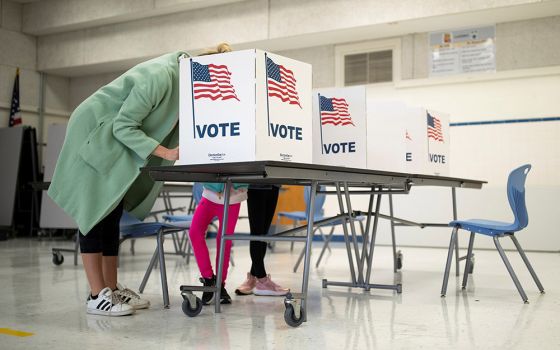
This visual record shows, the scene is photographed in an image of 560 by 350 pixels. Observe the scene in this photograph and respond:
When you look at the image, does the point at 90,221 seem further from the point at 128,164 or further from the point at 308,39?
the point at 308,39

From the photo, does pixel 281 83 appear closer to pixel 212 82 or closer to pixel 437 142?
pixel 212 82

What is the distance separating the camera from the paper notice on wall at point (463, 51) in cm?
657

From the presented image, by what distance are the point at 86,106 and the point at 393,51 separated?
517 centimetres

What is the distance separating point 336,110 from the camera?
3.15 metres

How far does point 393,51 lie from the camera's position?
712 cm

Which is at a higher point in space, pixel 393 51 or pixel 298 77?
pixel 393 51

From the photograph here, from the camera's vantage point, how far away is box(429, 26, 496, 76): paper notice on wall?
6570 millimetres

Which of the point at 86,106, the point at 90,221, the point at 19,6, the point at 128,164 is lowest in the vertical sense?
the point at 90,221

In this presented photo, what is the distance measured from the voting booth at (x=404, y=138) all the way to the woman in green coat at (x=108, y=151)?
139 cm

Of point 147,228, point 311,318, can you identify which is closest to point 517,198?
point 311,318

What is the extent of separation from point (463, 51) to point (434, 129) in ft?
9.69

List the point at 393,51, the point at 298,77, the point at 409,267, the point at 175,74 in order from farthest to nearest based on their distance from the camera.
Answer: the point at 393,51
the point at 409,267
the point at 175,74
the point at 298,77

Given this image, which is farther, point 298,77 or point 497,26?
point 497,26

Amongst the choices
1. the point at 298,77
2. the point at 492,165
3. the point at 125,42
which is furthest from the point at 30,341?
the point at 125,42
